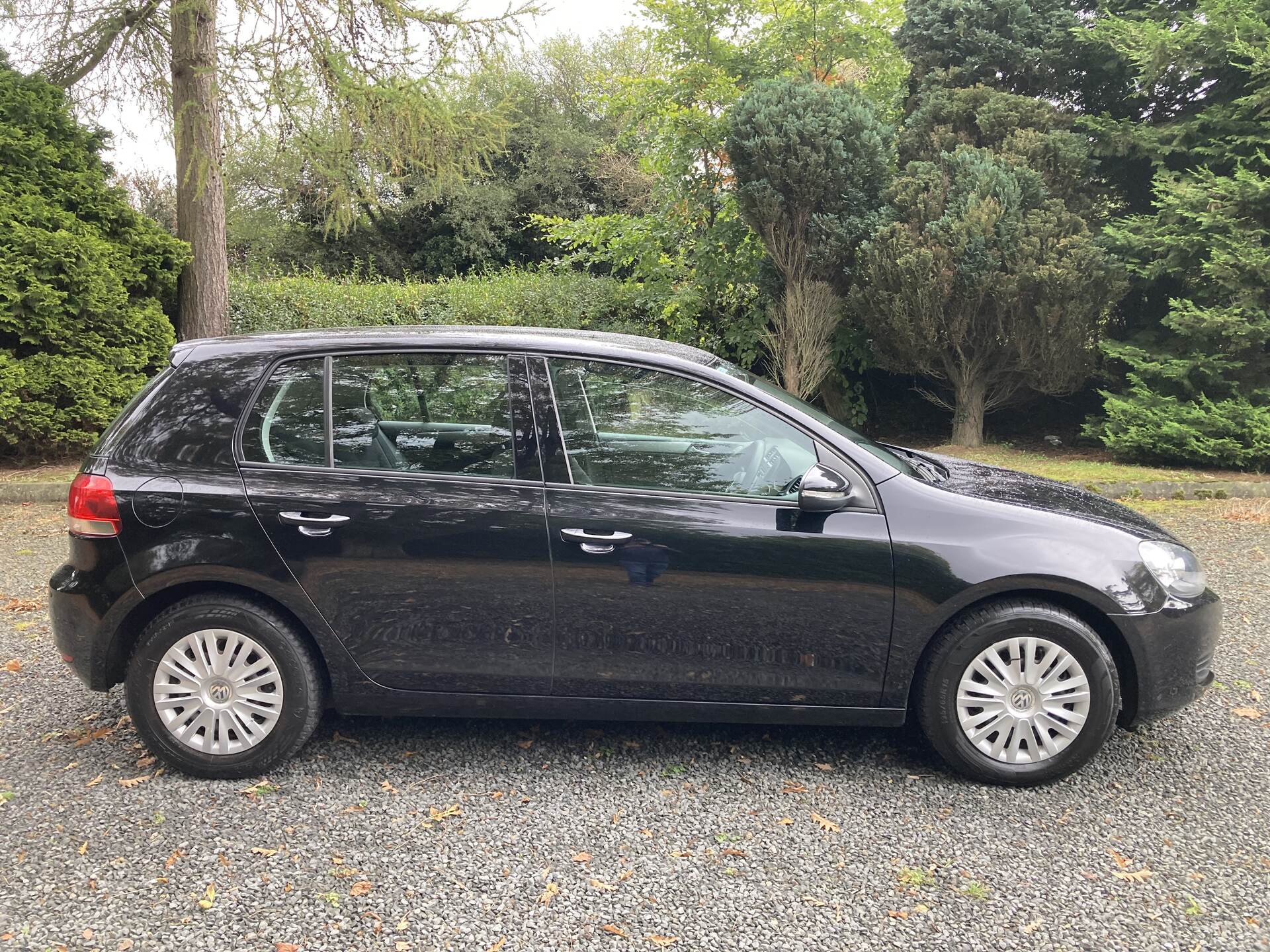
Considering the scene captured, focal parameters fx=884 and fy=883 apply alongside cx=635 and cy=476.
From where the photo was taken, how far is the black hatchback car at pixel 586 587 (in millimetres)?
3193

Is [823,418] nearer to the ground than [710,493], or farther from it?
farther from it

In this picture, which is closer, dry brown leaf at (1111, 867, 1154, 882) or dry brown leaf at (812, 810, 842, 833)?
dry brown leaf at (1111, 867, 1154, 882)

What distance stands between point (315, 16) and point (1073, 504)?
952 centimetres

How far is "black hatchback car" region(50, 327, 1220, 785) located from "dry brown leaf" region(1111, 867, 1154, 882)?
0.50 m

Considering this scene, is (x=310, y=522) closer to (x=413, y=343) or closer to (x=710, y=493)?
(x=413, y=343)

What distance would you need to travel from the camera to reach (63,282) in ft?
29.7

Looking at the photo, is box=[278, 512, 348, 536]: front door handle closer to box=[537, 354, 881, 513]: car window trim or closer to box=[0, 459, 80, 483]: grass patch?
box=[537, 354, 881, 513]: car window trim

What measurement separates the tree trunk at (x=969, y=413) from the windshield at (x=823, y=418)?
8.05 meters

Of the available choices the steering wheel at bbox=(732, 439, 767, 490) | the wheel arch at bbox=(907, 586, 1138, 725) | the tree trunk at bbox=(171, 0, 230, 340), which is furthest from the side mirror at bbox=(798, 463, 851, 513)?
the tree trunk at bbox=(171, 0, 230, 340)

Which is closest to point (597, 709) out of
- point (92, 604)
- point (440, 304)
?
point (92, 604)

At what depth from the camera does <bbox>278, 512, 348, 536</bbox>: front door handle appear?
128 inches

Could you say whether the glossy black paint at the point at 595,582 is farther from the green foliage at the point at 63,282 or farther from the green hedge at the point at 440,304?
the green hedge at the point at 440,304

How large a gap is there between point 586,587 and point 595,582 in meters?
0.04

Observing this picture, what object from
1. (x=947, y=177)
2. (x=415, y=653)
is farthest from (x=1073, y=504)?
(x=947, y=177)
